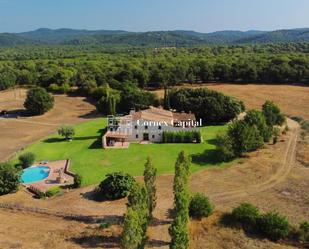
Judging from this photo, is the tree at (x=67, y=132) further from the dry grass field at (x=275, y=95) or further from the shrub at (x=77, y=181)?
the dry grass field at (x=275, y=95)

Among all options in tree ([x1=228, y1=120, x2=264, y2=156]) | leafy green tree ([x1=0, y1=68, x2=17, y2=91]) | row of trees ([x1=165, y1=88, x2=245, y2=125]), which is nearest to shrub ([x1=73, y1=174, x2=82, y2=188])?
tree ([x1=228, y1=120, x2=264, y2=156])

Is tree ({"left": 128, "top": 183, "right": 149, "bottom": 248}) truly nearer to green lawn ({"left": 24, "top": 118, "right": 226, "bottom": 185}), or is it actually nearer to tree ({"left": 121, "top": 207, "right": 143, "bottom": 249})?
tree ({"left": 121, "top": 207, "right": 143, "bottom": 249})

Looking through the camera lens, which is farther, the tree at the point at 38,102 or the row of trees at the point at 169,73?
the row of trees at the point at 169,73

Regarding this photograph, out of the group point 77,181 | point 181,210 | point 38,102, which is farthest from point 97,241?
point 38,102

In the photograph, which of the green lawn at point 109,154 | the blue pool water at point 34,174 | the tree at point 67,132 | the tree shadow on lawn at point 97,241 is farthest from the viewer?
the tree at point 67,132

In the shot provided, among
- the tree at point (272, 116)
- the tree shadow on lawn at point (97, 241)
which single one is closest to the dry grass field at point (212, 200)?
the tree shadow on lawn at point (97, 241)

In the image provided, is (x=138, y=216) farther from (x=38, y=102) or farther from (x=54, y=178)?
(x=38, y=102)

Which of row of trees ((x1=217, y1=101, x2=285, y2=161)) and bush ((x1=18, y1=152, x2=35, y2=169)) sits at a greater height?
row of trees ((x1=217, y1=101, x2=285, y2=161))
